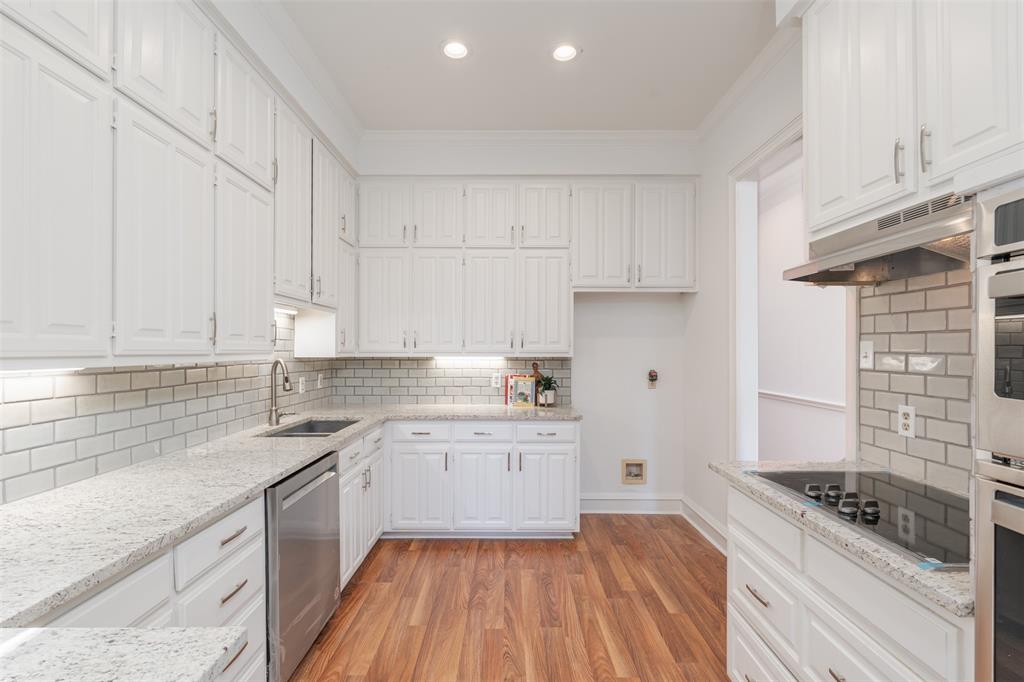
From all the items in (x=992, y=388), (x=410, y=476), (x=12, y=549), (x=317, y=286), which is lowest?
(x=410, y=476)

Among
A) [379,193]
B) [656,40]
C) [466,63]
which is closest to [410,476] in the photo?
[379,193]

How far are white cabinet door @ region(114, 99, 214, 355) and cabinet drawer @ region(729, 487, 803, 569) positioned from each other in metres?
2.17

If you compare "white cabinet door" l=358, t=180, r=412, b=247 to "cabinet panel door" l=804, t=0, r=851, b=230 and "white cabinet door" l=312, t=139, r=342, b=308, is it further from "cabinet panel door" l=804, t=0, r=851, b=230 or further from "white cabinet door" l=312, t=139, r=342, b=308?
"cabinet panel door" l=804, t=0, r=851, b=230

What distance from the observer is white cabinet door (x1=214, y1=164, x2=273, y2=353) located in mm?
2055

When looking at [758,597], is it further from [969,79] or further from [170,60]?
[170,60]

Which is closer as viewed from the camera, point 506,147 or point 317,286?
point 317,286

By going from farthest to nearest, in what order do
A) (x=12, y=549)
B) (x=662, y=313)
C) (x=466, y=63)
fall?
(x=662, y=313), (x=466, y=63), (x=12, y=549)

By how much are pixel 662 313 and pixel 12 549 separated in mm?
3987

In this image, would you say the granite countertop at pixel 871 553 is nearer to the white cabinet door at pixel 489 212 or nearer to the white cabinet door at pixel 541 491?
the white cabinet door at pixel 541 491

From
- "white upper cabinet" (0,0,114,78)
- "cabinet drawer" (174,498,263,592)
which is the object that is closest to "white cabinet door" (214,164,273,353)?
"white upper cabinet" (0,0,114,78)

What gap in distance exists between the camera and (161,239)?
1.70 meters

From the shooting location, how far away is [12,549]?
1.14 metres

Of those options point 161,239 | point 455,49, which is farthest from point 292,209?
point 455,49

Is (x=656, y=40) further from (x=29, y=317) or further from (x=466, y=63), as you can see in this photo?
(x=29, y=317)
